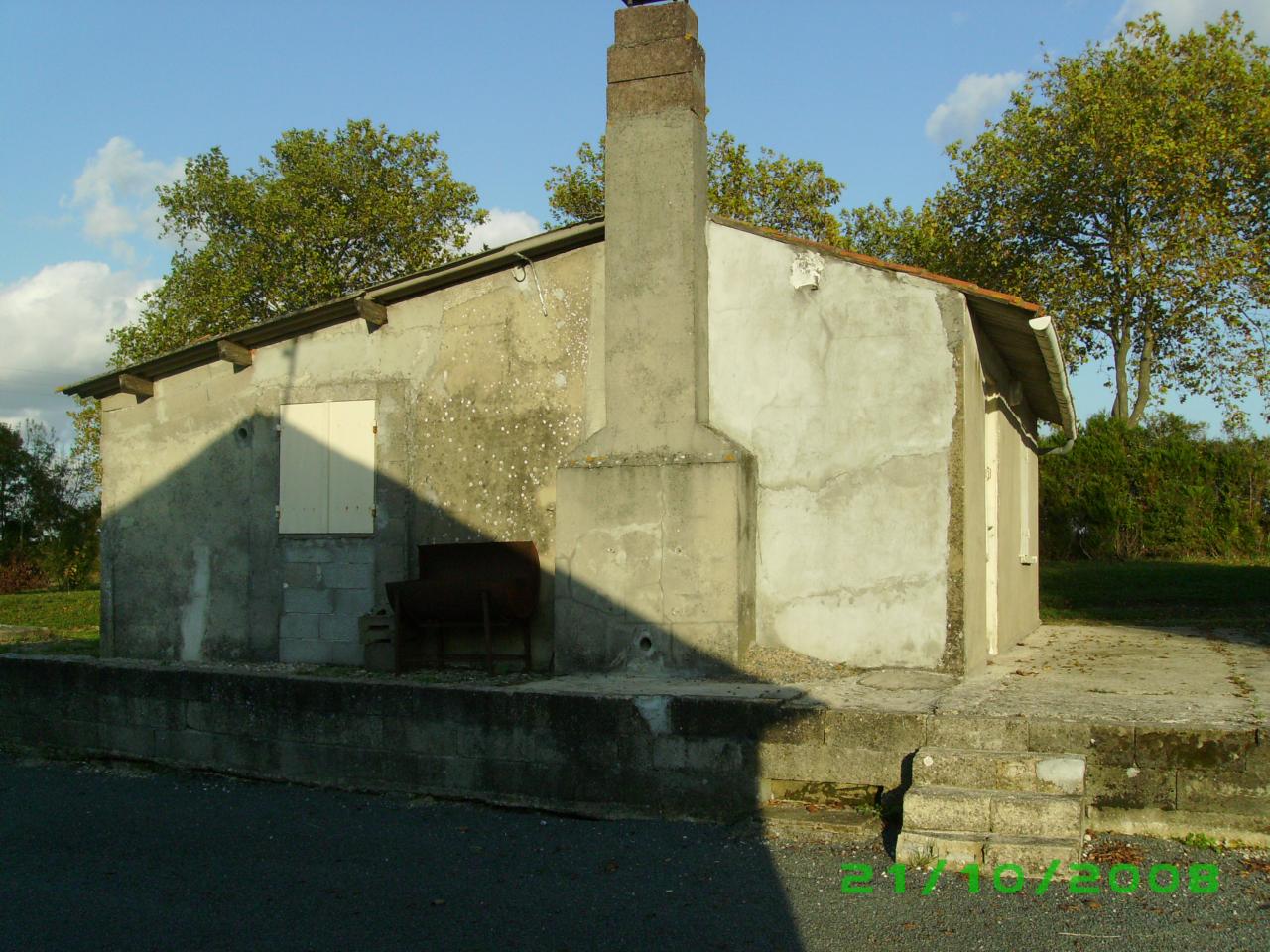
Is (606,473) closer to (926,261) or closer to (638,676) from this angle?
(638,676)

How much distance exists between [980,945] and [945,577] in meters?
3.57

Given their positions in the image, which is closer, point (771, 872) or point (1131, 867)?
point (1131, 867)

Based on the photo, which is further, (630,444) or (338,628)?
(338,628)

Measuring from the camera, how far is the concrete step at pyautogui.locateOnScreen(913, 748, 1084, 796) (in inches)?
228

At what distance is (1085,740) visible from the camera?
19.6 ft

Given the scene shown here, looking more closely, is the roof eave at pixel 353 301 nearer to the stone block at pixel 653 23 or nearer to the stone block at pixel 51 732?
the stone block at pixel 653 23

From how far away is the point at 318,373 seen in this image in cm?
1023

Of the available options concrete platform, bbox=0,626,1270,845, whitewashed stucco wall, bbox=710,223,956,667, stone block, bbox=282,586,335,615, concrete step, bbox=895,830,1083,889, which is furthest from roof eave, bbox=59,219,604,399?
concrete step, bbox=895,830,1083,889

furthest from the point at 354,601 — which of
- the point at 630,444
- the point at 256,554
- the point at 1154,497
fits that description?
the point at 1154,497

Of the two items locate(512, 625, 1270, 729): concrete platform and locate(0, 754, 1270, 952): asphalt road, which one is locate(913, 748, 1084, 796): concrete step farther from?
locate(0, 754, 1270, 952): asphalt road

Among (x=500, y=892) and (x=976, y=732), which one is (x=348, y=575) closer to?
(x=500, y=892)

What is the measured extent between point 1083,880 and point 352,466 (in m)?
6.89

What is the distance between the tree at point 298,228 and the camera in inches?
1061

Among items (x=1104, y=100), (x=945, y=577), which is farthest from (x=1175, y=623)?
(x=1104, y=100)
